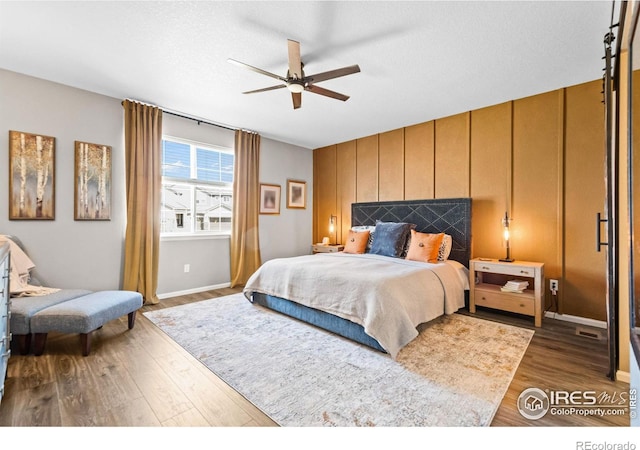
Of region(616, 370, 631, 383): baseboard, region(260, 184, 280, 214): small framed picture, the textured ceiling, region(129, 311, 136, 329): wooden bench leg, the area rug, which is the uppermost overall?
the textured ceiling

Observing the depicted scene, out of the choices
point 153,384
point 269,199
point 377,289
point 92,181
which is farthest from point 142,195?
point 377,289

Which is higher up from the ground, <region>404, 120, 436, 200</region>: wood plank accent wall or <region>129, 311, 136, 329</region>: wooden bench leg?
<region>404, 120, 436, 200</region>: wood plank accent wall

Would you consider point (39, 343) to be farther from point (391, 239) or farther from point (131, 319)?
point (391, 239)

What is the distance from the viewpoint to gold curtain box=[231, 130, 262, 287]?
15.8 ft

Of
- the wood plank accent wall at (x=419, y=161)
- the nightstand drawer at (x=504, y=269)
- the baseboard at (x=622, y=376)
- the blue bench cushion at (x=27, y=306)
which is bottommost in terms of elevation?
the baseboard at (x=622, y=376)

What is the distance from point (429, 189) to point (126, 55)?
4095 millimetres

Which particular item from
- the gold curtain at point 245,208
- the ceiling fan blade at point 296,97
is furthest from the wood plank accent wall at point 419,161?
the gold curtain at point 245,208

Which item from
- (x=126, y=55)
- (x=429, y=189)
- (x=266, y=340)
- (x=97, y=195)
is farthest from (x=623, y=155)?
(x=97, y=195)

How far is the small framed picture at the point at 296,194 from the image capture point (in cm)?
573

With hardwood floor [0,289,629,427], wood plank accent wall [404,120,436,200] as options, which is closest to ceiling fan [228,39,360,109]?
wood plank accent wall [404,120,436,200]

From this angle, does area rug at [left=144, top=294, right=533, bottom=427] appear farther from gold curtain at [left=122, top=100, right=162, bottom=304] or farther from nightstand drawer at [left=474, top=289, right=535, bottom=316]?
gold curtain at [left=122, top=100, right=162, bottom=304]

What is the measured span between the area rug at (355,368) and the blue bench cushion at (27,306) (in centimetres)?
91

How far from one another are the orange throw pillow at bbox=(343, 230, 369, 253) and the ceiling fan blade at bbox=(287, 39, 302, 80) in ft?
8.53

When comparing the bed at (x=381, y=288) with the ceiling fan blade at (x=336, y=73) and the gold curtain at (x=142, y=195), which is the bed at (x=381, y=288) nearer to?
the gold curtain at (x=142, y=195)
